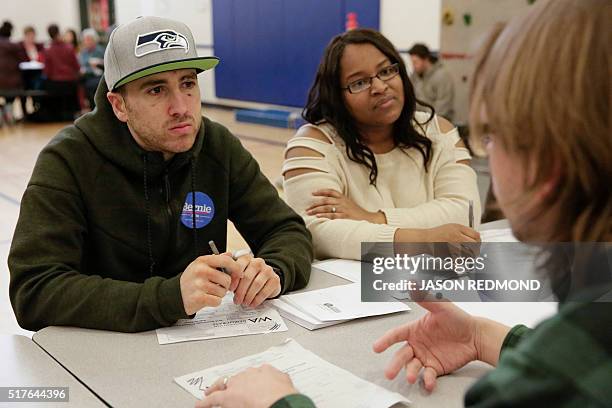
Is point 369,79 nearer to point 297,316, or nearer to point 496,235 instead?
point 496,235

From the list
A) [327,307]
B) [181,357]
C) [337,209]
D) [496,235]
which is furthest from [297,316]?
[496,235]

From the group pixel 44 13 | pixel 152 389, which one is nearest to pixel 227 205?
pixel 152 389

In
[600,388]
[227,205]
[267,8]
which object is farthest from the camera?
[267,8]

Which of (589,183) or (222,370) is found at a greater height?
(589,183)

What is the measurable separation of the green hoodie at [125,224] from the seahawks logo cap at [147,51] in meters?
0.12

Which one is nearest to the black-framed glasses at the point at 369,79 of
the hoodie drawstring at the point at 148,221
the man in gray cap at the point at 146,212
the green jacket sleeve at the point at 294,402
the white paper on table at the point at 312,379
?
the man in gray cap at the point at 146,212

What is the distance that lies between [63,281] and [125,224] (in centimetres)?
28

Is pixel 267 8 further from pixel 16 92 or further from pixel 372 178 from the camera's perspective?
pixel 372 178

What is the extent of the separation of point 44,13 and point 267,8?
7397 millimetres

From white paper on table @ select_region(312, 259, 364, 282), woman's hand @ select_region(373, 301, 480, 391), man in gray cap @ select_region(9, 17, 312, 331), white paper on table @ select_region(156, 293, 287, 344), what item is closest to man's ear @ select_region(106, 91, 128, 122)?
man in gray cap @ select_region(9, 17, 312, 331)

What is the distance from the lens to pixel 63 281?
143 centimetres

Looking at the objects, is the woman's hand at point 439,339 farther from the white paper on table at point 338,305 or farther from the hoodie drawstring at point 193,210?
the hoodie drawstring at point 193,210

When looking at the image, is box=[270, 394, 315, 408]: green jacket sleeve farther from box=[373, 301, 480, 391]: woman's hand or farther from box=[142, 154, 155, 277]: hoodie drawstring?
box=[142, 154, 155, 277]: hoodie drawstring

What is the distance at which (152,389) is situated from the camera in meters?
1.14
